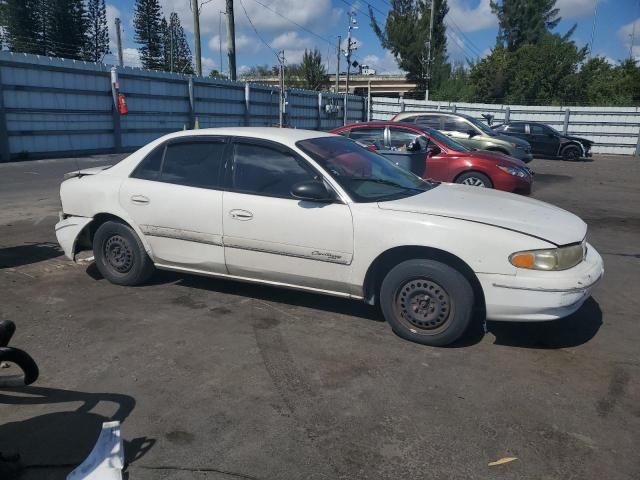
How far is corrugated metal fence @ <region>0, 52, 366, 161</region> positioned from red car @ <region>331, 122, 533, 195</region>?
10.3 m

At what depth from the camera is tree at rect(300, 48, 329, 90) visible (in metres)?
66.5

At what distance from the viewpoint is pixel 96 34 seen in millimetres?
60188

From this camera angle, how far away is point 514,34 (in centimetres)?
5822

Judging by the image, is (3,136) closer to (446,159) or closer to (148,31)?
(446,159)

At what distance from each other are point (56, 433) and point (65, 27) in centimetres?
6068

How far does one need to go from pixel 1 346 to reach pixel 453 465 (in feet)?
7.35

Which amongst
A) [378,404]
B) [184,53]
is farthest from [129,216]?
[184,53]

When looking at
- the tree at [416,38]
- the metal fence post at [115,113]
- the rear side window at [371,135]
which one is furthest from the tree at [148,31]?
the rear side window at [371,135]

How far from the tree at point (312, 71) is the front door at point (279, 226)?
6550 centimetres

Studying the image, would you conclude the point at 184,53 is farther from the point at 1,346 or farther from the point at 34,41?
the point at 1,346

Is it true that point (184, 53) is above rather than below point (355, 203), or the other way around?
above

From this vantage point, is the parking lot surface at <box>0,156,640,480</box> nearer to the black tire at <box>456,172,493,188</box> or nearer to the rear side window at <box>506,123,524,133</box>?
the black tire at <box>456,172,493,188</box>

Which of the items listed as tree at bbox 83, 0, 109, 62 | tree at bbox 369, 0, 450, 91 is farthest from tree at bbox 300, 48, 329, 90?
tree at bbox 83, 0, 109, 62

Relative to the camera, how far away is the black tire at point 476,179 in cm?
953
